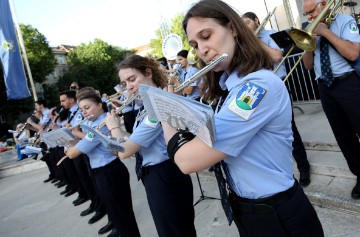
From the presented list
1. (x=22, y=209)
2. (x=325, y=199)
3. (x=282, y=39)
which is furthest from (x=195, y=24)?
(x=22, y=209)

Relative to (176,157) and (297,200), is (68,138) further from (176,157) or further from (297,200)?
(297,200)

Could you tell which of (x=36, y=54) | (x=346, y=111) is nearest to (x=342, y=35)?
(x=346, y=111)

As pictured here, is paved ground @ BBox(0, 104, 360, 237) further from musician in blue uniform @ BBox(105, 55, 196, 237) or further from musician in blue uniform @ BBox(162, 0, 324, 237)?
musician in blue uniform @ BBox(162, 0, 324, 237)

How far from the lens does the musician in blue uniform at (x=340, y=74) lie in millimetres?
2389

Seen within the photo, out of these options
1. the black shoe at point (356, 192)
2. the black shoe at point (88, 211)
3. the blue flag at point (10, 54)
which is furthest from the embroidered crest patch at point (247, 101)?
the blue flag at point (10, 54)

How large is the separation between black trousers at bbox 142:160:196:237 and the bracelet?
1.12m

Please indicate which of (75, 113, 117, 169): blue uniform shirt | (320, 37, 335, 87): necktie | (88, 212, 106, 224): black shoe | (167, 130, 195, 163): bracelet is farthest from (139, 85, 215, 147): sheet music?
(88, 212, 106, 224): black shoe

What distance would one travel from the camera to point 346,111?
8.43 ft

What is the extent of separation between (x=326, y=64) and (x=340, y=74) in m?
0.14

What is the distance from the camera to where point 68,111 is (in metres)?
5.70

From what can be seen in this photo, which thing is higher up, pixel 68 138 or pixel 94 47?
pixel 94 47

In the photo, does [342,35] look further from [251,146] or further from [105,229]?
[105,229]

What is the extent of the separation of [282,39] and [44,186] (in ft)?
25.1

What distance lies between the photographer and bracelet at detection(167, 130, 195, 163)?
1.22m
